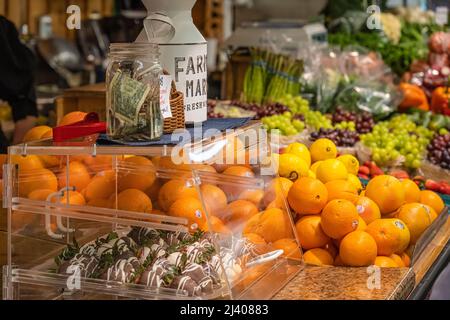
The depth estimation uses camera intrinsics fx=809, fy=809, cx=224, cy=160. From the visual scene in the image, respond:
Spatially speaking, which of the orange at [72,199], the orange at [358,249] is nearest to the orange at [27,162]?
the orange at [72,199]

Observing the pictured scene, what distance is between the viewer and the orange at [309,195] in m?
2.54

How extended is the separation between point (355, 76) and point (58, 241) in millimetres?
3411

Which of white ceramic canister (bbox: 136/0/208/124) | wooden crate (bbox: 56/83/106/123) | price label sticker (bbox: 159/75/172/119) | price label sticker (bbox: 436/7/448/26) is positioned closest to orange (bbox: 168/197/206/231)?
price label sticker (bbox: 159/75/172/119)

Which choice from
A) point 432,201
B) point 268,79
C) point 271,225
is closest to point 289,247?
point 271,225

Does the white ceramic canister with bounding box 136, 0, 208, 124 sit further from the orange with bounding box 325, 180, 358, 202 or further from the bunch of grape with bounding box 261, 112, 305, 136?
the bunch of grape with bounding box 261, 112, 305, 136

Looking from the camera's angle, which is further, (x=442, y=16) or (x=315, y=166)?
(x=442, y=16)

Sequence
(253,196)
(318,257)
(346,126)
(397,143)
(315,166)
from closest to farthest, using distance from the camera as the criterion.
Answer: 1. (253,196)
2. (318,257)
3. (315,166)
4. (397,143)
5. (346,126)

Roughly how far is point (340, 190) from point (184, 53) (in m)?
0.70

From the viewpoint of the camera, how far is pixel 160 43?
233 centimetres

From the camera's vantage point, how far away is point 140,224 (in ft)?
7.16

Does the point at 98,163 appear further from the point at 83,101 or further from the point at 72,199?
the point at 83,101

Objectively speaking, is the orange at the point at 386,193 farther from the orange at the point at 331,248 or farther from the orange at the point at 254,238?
the orange at the point at 254,238

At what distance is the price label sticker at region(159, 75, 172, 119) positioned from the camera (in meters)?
2.17
